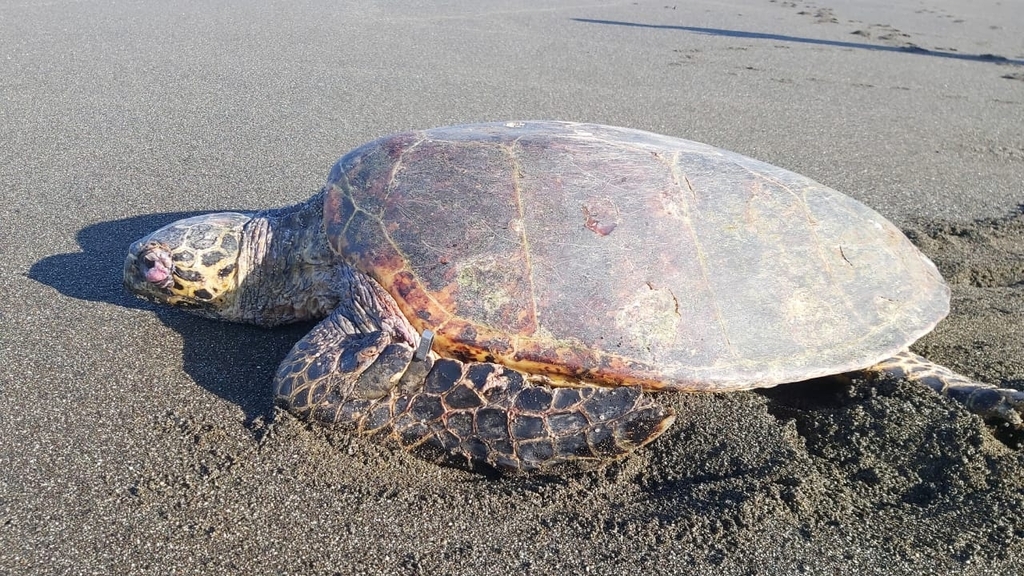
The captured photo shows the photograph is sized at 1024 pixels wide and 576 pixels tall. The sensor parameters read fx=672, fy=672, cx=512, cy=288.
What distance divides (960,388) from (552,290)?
118cm

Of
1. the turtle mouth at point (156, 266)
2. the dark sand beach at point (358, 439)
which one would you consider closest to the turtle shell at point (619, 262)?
the dark sand beach at point (358, 439)

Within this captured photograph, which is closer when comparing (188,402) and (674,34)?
(188,402)

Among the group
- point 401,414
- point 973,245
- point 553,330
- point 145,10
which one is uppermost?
point 145,10

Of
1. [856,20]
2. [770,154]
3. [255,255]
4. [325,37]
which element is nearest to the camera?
[255,255]

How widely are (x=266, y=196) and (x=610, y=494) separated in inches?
86.3

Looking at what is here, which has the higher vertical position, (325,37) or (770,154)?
(325,37)

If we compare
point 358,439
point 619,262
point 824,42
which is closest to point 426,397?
point 358,439

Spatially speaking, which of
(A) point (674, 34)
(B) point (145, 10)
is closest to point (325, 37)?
(B) point (145, 10)

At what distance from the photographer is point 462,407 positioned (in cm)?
172

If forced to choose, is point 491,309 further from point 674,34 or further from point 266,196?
point 674,34

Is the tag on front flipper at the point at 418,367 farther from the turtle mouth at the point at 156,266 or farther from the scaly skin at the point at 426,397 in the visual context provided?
the turtle mouth at the point at 156,266

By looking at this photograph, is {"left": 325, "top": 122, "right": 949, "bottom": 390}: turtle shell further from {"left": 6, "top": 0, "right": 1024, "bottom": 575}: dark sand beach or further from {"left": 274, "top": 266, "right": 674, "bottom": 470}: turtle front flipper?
{"left": 6, "top": 0, "right": 1024, "bottom": 575}: dark sand beach

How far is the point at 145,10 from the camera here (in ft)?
18.4

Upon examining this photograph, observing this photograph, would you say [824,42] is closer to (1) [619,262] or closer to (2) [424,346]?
(1) [619,262]
